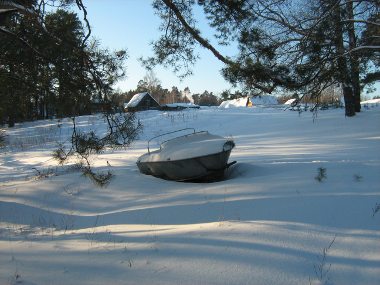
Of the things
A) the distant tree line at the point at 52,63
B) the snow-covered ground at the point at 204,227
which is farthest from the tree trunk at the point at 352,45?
the distant tree line at the point at 52,63

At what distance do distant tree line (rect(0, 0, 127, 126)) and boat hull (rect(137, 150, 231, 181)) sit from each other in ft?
8.37

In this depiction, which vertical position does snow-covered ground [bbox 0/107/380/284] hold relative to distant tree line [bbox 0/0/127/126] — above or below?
below

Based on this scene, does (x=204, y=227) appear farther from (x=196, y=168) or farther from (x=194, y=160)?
(x=196, y=168)

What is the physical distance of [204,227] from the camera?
4695 mm

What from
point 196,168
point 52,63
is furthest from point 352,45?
point 52,63

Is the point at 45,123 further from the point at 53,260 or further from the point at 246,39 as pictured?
the point at 53,260

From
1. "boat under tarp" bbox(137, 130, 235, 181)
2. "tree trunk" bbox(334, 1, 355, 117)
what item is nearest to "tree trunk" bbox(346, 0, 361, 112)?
"tree trunk" bbox(334, 1, 355, 117)

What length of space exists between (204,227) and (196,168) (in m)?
4.05

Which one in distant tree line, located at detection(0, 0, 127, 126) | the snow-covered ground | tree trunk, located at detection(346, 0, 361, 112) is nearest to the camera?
the snow-covered ground

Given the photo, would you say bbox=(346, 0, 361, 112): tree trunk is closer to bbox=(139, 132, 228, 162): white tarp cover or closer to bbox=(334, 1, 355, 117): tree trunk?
bbox=(334, 1, 355, 117): tree trunk

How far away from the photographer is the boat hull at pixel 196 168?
28.2ft

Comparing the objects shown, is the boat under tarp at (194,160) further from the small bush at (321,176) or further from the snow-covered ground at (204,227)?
the small bush at (321,176)

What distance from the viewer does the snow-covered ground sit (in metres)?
3.44

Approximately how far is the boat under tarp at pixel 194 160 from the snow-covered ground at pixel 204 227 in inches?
14.9
